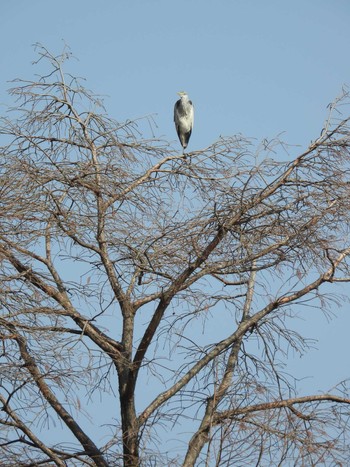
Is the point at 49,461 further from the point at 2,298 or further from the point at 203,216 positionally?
the point at 203,216

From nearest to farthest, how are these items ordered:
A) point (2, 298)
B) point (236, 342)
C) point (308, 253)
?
point (2, 298) < point (308, 253) < point (236, 342)

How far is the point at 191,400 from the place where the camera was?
4633mm

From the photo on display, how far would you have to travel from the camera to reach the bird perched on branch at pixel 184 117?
11.6m

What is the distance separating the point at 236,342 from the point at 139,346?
64 centimetres

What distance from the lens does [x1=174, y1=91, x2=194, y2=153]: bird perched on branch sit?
11.6 metres

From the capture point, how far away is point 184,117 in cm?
1165

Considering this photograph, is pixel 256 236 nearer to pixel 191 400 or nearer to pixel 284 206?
pixel 284 206

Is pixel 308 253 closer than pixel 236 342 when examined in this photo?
Yes

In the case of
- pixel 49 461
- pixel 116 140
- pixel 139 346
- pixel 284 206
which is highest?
pixel 116 140

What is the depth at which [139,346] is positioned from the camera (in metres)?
A: 4.79

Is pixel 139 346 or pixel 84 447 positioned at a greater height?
pixel 139 346

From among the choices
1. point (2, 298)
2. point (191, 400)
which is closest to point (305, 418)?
point (191, 400)

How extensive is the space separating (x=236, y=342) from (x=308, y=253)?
770 millimetres

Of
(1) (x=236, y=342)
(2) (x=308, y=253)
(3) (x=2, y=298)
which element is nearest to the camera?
(3) (x=2, y=298)
